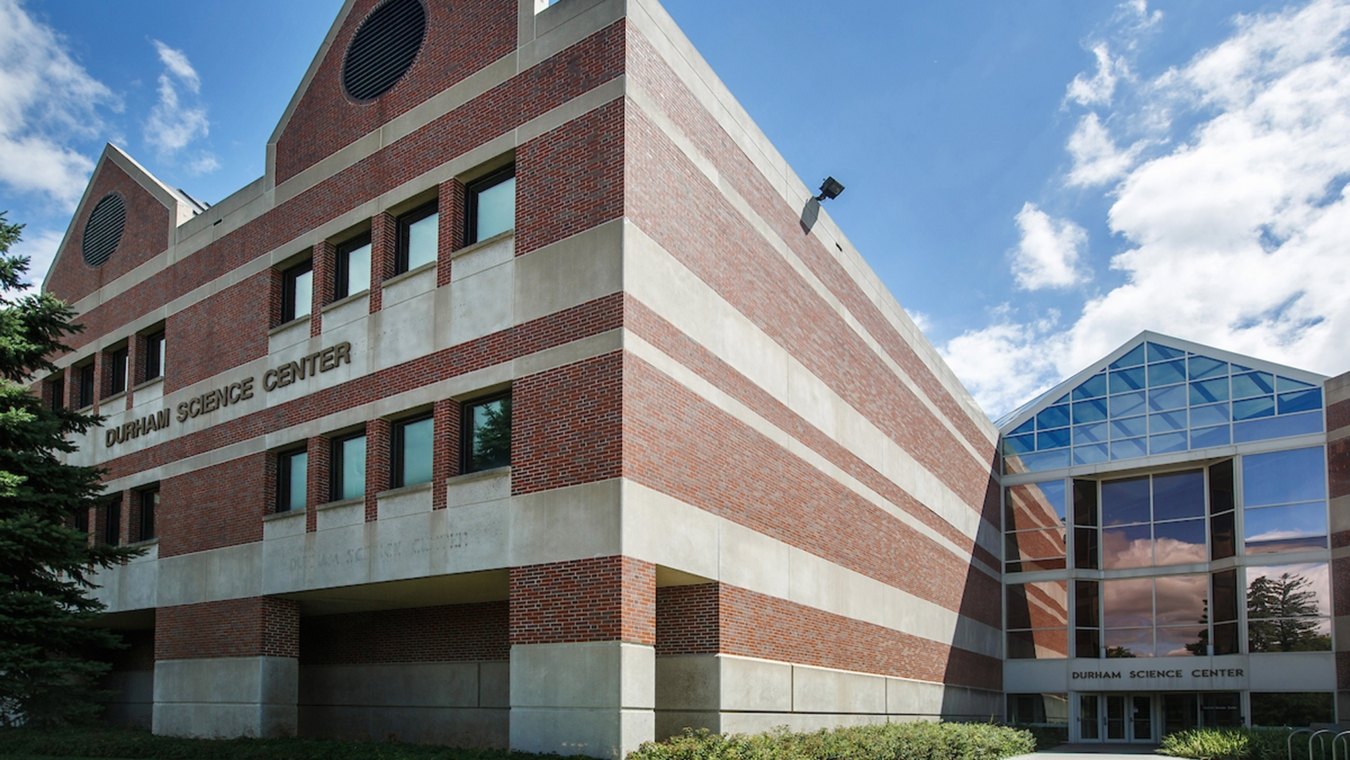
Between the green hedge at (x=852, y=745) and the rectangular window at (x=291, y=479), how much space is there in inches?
398

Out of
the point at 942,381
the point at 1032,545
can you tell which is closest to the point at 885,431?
the point at 942,381

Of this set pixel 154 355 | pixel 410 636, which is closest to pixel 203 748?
pixel 410 636

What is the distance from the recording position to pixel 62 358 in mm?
31859

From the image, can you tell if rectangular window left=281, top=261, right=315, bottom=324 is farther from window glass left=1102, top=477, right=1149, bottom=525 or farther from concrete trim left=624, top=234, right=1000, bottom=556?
window glass left=1102, top=477, right=1149, bottom=525

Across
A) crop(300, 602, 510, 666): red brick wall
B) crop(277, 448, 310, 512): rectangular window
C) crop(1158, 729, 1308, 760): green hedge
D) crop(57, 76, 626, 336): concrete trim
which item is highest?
crop(57, 76, 626, 336): concrete trim

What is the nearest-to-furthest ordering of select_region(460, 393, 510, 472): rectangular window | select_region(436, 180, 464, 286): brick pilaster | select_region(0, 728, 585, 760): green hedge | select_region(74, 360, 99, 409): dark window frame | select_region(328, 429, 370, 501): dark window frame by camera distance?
select_region(0, 728, 585, 760): green hedge, select_region(460, 393, 510, 472): rectangular window, select_region(436, 180, 464, 286): brick pilaster, select_region(328, 429, 370, 501): dark window frame, select_region(74, 360, 99, 409): dark window frame

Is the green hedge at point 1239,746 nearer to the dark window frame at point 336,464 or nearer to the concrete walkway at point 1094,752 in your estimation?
the concrete walkway at point 1094,752

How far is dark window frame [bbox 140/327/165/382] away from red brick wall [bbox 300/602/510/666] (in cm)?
805

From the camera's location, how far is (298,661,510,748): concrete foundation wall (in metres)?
21.7

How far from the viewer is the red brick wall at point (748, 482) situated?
1833cm

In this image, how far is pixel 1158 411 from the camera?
40.3 metres

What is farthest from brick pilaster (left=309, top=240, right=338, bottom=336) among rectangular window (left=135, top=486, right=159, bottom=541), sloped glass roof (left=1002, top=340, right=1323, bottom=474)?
sloped glass roof (left=1002, top=340, right=1323, bottom=474)

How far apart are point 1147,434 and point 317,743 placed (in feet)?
103

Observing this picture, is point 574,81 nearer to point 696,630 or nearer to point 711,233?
point 711,233
